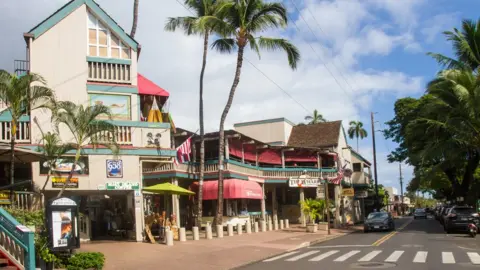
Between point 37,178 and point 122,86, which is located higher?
point 122,86

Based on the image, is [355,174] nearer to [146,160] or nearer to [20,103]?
[146,160]

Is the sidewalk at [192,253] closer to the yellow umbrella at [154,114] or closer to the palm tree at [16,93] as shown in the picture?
the palm tree at [16,93]

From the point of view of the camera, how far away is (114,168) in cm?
2258

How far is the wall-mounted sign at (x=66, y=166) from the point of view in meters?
21.2

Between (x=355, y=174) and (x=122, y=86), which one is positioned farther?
(x=355, y=174)

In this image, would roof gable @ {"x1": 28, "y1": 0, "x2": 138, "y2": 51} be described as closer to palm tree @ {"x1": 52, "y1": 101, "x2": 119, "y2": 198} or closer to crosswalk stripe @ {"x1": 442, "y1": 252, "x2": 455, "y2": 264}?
palm tree @ {"x1": 52, "y1": 101, "x2": 119, "y2": 198}

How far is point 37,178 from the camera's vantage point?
21.2 metres

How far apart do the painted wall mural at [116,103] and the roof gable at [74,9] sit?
8.57ft

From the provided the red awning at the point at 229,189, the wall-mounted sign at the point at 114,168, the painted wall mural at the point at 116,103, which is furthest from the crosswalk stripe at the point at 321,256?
the red awning at the point at 229,189

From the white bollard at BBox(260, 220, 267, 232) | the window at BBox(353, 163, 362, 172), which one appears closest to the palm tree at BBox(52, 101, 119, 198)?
the white bollard at BBox(260, 220, 267, 232)

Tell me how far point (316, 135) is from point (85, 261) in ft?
126

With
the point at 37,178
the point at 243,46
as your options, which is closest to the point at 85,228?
the point at 37,178

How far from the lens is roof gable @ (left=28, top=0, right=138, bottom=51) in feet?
73.6

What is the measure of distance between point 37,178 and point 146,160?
4.79 m
